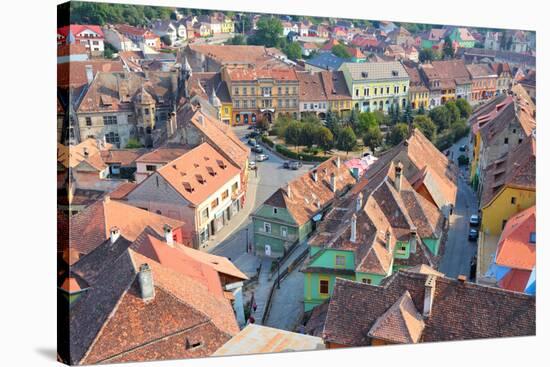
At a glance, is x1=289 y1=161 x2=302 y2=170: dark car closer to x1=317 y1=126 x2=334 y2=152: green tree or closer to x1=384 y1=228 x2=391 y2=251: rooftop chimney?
x1=317 y1=126 x2=334 y2=152: green tree

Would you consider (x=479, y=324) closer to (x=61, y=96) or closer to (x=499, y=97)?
(x=61, y=96)

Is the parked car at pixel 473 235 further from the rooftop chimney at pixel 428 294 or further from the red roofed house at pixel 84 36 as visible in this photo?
the red roofed house at pixel 84 36

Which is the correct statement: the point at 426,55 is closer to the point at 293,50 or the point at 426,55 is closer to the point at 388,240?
the point at 293,50

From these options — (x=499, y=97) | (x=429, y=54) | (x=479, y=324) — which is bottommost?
(x=479, y=324)

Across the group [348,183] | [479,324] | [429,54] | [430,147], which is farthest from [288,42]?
[479,324]

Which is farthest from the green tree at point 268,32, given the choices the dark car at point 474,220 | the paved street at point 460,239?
the dark car at point 474,220

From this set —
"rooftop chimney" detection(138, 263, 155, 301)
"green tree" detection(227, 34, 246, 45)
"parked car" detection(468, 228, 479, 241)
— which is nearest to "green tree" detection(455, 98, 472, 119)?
"parked car" detection(468, 228, 479, 241)

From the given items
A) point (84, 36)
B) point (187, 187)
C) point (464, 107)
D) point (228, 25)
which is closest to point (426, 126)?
point (464, 107)
